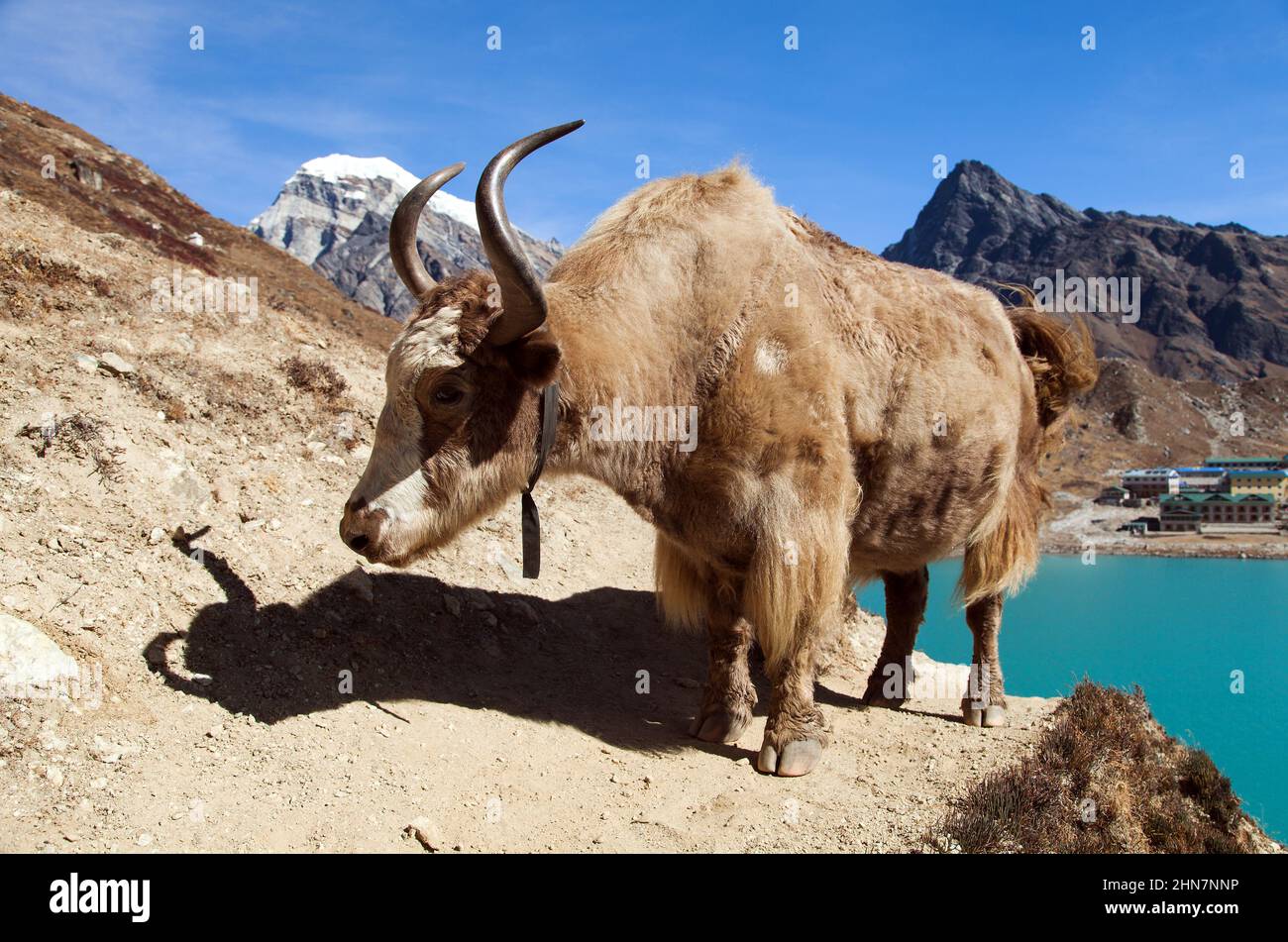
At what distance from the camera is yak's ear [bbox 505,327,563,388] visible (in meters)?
4.69

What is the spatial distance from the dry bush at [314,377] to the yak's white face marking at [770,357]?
5.11 metres

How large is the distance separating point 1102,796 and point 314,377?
804 cm

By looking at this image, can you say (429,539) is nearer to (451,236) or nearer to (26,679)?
(26,679)

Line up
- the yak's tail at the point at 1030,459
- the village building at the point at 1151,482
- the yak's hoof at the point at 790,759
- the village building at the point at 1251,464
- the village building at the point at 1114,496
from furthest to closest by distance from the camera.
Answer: the village building at the point at 1251,464
the village building at the point at 1114,496
the village building at the point at 1151,482
the yak's tail at the point at 1030,459
the yak's hoof at the point at 790,759

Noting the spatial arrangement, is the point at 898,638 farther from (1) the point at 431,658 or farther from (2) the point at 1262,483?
(2) the point at 1262,483

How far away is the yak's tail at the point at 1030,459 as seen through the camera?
728 centimetres

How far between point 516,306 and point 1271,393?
13841cm

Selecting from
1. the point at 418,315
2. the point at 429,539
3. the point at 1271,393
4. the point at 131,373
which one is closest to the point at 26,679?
the point at 429,539

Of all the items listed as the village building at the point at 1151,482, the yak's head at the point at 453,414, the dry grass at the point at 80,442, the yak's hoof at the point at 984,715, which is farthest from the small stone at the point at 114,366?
the village building at the point at 1151,482

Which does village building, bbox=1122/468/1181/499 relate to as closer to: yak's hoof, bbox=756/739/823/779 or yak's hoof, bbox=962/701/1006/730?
yak's hoof, bbox=962/701/1006/730

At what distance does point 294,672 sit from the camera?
5.27 m

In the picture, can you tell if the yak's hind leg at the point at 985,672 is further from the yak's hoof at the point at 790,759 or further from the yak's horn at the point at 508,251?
the yak's horn at the point at 508,251

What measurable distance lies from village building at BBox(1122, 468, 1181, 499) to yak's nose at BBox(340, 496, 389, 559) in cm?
8092

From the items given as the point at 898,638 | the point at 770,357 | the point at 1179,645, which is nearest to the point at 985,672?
the point at 898,638
